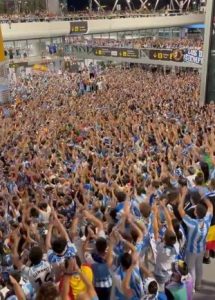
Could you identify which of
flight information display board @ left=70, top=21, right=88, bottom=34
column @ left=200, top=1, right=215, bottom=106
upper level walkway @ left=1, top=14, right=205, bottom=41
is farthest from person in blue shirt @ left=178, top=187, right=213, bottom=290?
flight information display board @ left=70, top=21, right=88, bottom=34

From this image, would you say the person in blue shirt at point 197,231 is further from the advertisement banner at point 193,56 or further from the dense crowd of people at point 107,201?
the advertisement banner at point 193,56

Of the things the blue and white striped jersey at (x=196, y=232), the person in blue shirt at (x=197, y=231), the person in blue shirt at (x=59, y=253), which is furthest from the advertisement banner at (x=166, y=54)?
the person in blue shirt at (x=59, y=253)

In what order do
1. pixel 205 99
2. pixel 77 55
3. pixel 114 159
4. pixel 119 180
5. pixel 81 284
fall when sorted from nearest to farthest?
pixel 81 284 < pixel 119 180 < pixel 114 159 < pixel 205 99 < pixel 77 55

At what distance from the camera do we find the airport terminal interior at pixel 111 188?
411cm

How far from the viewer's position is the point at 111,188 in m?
6.70

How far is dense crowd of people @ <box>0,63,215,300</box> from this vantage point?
4.09 meters

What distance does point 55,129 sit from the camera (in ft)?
42.0

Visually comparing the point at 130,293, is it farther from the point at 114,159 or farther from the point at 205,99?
the point at 205,99

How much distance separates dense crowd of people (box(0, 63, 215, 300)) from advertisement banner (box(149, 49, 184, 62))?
25.8ft

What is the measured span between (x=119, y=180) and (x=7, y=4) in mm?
34009

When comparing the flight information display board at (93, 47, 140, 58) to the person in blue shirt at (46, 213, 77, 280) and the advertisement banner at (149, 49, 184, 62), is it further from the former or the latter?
the person in blue shirt at (46, 213, 77, 280)

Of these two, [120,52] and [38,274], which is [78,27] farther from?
[38,274]

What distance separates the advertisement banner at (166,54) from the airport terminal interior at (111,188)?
0.36 ft

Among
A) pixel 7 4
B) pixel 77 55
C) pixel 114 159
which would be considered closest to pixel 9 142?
pixel 114 159
